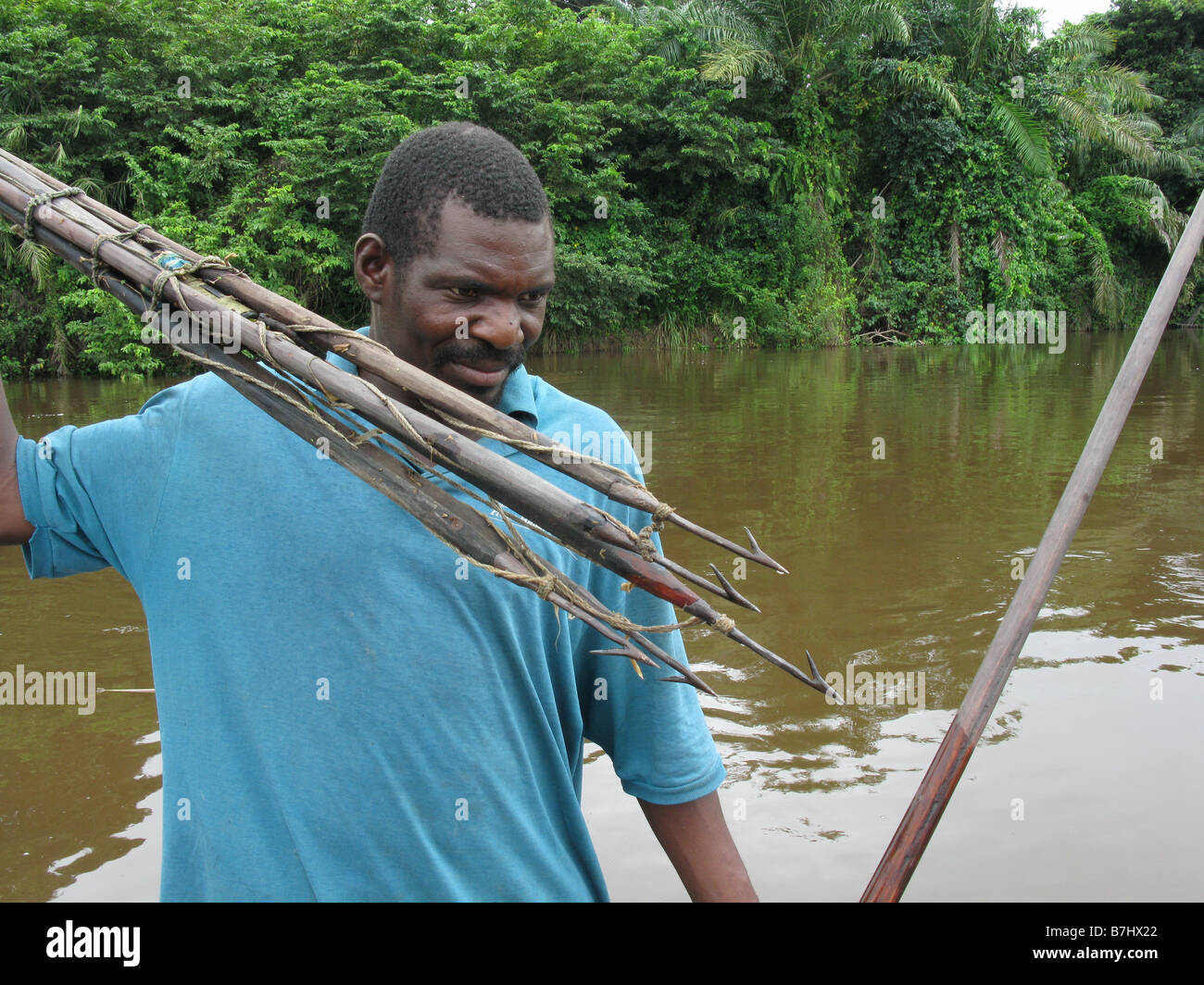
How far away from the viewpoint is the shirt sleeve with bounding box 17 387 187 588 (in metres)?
1.21

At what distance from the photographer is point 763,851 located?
2.73m

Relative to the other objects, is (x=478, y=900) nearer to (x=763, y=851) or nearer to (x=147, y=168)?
(x=763, y=851)

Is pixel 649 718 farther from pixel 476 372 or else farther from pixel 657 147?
pixel 657 147

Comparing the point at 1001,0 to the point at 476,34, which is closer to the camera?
the point at 476,34

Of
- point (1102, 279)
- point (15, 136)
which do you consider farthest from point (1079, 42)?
point (15, 136)

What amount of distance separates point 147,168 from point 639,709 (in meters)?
15.8

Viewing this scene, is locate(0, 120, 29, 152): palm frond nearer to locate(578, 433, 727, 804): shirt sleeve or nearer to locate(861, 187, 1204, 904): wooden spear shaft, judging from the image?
locate(578, 433, 727, 804): shirt sleeve

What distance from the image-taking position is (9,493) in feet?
3.97

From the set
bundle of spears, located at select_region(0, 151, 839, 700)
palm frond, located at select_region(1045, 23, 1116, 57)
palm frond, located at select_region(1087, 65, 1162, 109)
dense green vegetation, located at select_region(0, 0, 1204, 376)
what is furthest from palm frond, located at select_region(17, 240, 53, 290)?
palm frond, located at select_region(1087, 65, 1162, 109)

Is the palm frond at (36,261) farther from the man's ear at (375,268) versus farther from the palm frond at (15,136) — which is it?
the man's ear at (375,268)

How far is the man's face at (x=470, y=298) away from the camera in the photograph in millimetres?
1333

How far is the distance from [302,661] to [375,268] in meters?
0.56

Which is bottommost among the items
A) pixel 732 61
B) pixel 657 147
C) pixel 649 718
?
pixel 649 718

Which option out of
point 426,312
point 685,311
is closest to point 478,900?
point 426,312
